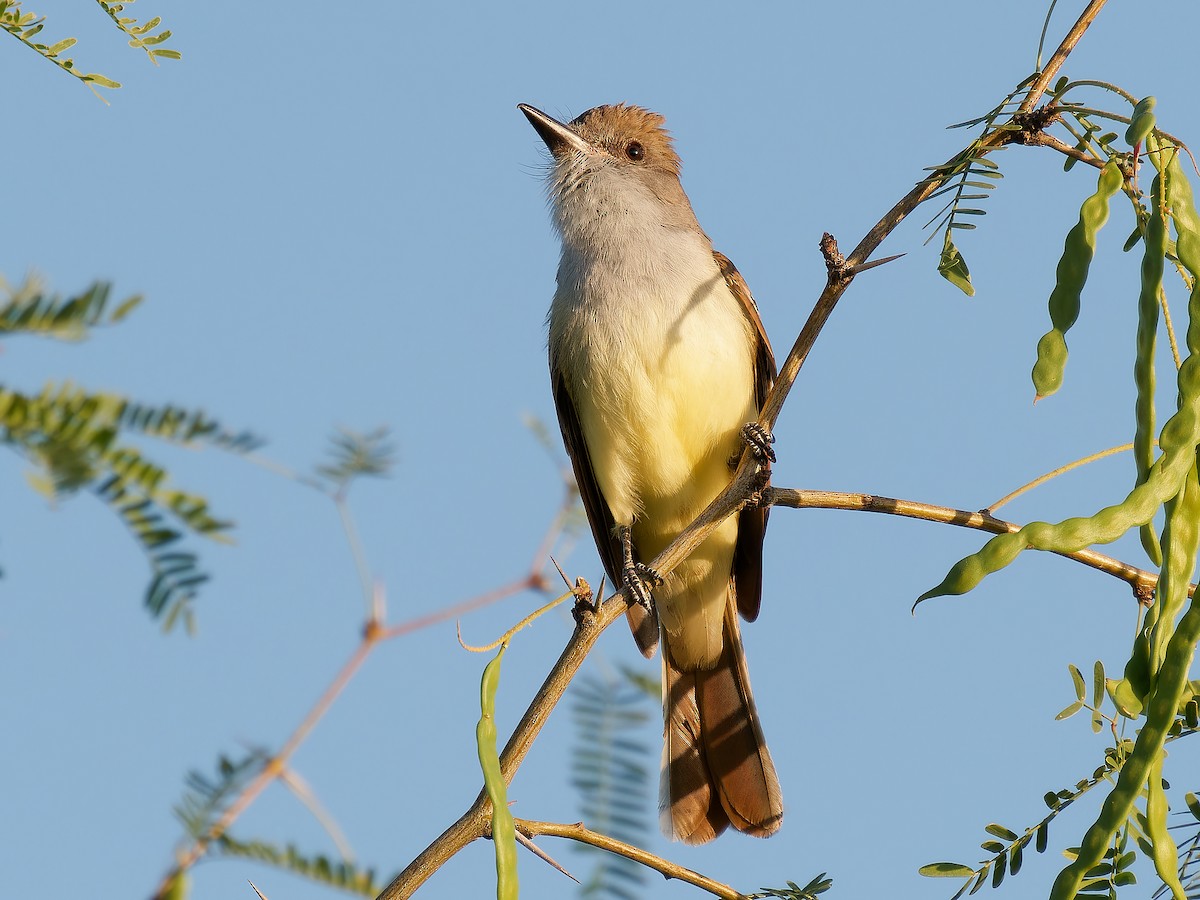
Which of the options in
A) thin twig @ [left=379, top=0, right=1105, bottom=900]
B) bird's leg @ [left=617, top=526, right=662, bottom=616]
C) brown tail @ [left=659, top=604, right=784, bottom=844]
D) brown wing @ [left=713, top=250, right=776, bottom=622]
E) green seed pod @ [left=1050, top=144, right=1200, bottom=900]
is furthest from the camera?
brown wing @ [left=713, top=250, right=776, bottom=622]

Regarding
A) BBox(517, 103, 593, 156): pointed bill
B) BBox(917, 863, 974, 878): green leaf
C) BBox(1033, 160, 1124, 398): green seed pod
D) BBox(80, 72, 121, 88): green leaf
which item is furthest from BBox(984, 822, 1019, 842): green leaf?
BBox(517, 103, 593, 156): pointed bill

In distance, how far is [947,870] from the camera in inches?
108

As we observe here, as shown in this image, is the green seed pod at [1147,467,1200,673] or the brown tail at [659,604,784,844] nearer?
the green seed pod at [1147,467,1200,673]

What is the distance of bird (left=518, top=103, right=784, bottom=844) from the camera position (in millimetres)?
5914

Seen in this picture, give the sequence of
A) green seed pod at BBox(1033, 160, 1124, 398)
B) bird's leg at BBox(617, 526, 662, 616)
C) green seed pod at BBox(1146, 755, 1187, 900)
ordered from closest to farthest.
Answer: green seed pod at BBox(1146, 755, 1187, 900) < green seed pod at BBox(1033, 160, 1124, 398) < bird's leg at BBox(617, 526, 662, 616)

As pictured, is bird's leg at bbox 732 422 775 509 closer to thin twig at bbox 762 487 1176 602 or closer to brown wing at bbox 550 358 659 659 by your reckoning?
thin twig at bbox 762 487 1176 602

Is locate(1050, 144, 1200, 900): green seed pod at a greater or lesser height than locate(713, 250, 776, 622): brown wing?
lesser

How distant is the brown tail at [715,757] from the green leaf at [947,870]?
10.5 ft

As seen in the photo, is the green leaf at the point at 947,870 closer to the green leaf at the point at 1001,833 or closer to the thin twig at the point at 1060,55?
the green leaf at the point at 1001,833

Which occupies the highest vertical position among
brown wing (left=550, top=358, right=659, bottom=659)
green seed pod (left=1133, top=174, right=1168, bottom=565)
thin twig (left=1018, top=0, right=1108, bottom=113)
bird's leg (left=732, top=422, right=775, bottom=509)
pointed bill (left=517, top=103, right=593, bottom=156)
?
pointed bill (left=517, top=103, right=593, bottom=156)

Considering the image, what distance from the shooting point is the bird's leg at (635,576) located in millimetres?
3881

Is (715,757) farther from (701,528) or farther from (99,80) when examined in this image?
(99,80)

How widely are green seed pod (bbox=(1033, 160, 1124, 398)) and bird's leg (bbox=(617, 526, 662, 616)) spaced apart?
1257 millimetres

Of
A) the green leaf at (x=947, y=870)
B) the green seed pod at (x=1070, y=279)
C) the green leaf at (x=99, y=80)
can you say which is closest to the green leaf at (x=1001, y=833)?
the green leaf at (x=947, y=870)
